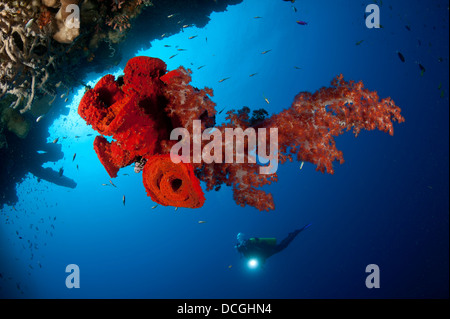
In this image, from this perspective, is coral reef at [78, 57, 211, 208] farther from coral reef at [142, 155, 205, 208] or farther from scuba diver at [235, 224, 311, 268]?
scuba diver at [235, 224, 311, 268]

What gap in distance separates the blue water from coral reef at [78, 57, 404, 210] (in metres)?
31.5

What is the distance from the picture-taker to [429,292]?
5006cm

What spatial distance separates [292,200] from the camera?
255 feet

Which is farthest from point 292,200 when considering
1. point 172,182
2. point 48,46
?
point 172,182

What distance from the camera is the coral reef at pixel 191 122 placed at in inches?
115

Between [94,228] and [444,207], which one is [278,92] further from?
[94,228]

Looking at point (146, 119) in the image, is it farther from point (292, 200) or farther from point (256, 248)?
point (292, 200)

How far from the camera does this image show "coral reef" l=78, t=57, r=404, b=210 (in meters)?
2.93

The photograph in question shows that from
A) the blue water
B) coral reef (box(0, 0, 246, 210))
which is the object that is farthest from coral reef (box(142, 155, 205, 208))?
the blue water

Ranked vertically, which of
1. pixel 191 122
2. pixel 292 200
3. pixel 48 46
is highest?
pixel 292 200

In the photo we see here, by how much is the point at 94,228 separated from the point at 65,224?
42.6ft

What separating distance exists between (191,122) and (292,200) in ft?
261

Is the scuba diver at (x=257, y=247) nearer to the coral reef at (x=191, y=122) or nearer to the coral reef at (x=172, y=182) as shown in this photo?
the coral reef at (x=191, y=122)
